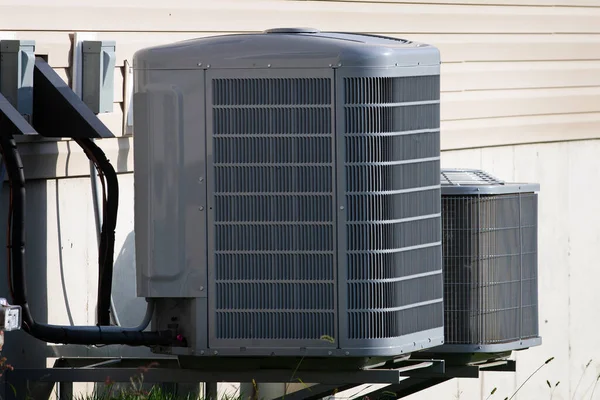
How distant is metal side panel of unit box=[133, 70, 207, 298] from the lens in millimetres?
4477

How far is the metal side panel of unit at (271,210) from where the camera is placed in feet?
14.6

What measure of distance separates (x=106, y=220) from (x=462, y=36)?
11.2 feet

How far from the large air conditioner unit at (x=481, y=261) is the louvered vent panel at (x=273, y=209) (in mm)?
1096

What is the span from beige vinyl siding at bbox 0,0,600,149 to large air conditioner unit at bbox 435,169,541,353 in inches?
53.8

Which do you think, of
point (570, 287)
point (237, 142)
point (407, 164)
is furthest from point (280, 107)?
point (570, 287)

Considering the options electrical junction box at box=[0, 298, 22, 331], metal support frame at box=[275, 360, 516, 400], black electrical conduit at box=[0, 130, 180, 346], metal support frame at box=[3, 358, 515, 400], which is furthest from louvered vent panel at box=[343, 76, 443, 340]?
electrical junction box at box=[0, 298, 22, 331]

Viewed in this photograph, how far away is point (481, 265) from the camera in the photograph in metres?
5.46

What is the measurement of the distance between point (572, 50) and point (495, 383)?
7.73 ft

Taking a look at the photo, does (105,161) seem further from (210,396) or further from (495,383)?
Result: (495,383)

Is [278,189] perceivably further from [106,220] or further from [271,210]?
[106,220]

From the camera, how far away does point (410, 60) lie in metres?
4.55

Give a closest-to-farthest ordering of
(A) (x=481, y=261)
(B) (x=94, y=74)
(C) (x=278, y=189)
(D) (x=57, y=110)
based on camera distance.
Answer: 1. (C) (x=278, y=189)
2. (D) (x=57, y=110)
3. (B) (x=94, y=74)
4. (A) (x=481, y=261)

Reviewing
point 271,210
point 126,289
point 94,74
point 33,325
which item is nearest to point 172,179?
point 271,210

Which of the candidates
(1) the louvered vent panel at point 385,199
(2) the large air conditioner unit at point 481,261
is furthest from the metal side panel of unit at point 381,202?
(2) the large air conditioner unit at point 481,261
